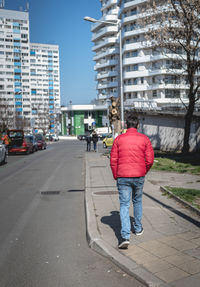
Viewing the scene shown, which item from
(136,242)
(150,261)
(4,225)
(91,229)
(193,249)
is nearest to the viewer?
(150,261)

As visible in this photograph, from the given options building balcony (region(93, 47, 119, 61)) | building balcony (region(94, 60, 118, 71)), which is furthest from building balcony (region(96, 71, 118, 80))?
building balcony (region(93, 47, 119, 61))

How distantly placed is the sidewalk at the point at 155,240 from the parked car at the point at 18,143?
824 inches

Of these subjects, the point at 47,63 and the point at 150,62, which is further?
→ the point at 47,63

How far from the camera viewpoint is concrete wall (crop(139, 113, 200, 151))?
21.7 metres

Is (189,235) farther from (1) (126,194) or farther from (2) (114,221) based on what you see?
(2) (114,221)

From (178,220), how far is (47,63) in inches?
6859

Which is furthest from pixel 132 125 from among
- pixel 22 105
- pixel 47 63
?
pixel 47 63

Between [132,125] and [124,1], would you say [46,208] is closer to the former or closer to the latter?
[132,125]

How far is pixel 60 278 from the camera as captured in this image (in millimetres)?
3998

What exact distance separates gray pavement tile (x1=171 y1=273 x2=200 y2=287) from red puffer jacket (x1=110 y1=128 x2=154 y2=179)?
66.0 inches

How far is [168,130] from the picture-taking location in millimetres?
25422

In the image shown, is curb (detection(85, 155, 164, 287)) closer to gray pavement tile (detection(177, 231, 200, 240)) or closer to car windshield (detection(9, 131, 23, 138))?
gray pavement tile (detection(177, 231, 200, 240))

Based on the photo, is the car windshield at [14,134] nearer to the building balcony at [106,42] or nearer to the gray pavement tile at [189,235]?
the gray pavement tile at [189,235]

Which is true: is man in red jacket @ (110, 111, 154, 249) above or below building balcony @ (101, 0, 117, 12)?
below
